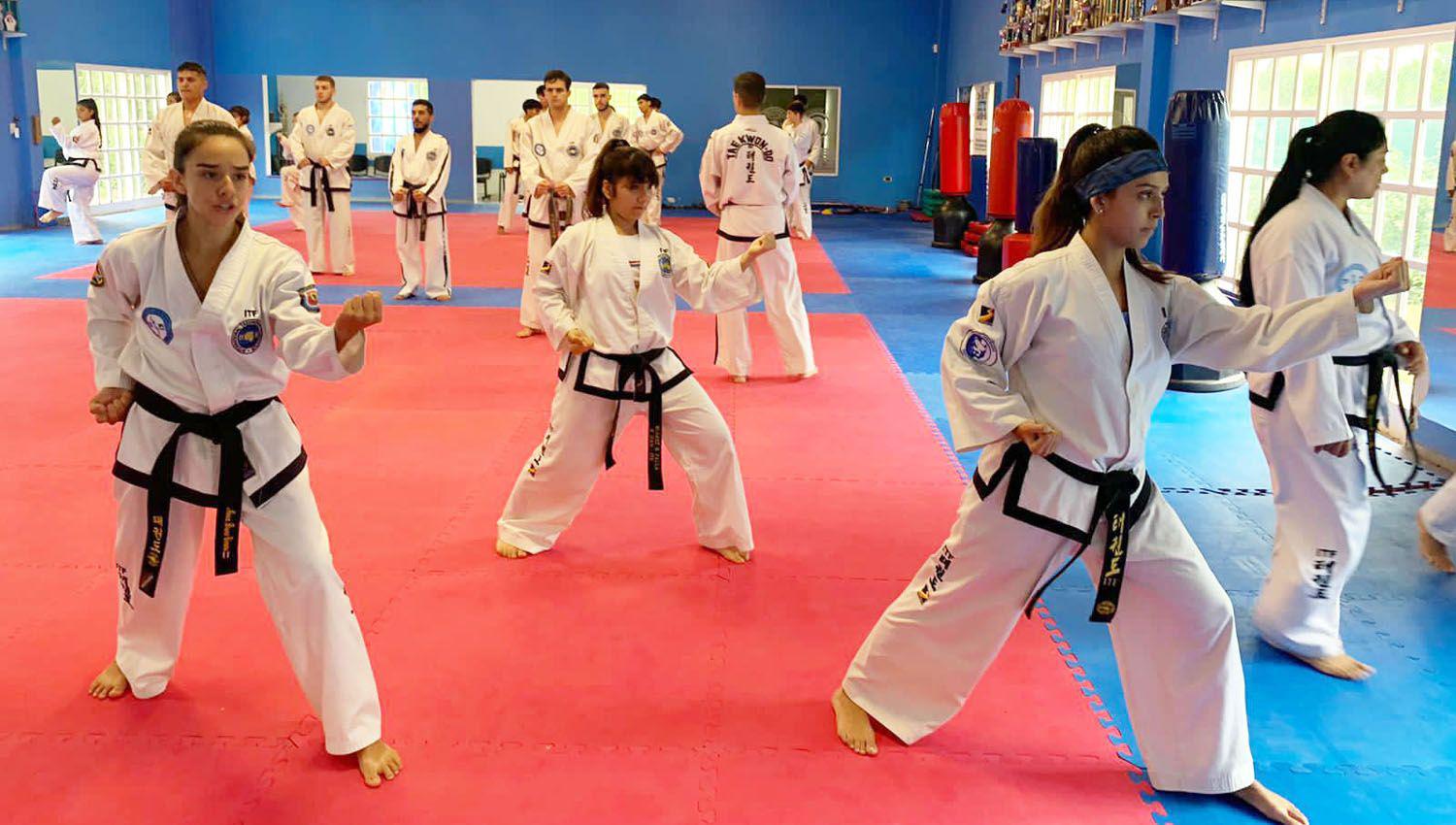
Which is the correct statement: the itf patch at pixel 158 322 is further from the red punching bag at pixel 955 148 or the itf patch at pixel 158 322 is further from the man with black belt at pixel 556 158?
the red punching bag at pixel 955 148

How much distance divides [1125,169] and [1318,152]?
1.21 m

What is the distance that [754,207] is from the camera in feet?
23.0

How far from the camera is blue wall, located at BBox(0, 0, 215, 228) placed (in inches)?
570

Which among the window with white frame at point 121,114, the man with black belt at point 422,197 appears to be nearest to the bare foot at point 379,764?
the man with black belt at point 422,197

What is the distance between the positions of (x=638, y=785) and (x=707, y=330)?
6.25 metres

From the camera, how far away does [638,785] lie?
2.82 meters

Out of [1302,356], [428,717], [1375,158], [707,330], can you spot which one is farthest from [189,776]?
[707,330]

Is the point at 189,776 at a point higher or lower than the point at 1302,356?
lower

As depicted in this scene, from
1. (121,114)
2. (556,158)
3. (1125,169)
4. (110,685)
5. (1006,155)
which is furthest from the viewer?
(121,114)

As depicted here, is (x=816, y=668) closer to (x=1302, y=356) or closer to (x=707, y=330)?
(x=1302, y=356)

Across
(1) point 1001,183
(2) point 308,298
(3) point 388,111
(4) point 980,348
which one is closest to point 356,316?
(2) point 308,298

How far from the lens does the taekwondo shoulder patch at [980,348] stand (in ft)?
8.48

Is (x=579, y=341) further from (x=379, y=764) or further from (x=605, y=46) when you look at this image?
(x=605, y=46)

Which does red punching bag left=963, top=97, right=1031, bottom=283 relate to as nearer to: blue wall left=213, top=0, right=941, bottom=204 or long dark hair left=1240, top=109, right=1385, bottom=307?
long dark hair left=1240, top=109, right=1385, bottom=307
